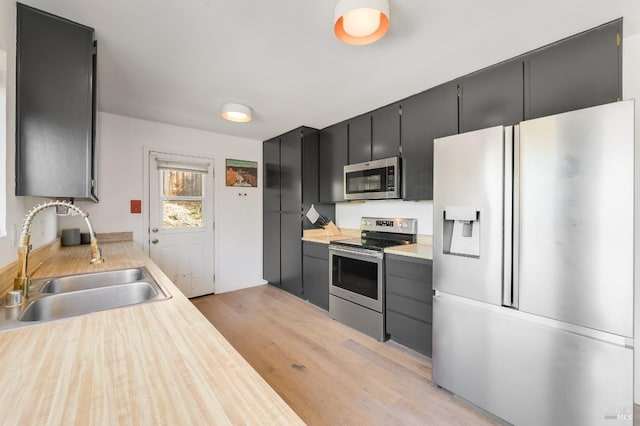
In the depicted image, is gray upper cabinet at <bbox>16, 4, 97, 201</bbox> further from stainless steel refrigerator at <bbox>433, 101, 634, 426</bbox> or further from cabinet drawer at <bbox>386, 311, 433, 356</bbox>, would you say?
cabinet drawer at <bbox>386, 311, 433, 356</bbox>

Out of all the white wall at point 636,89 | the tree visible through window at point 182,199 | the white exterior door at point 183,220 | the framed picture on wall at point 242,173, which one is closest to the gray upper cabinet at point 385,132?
the white wall at point 636,89

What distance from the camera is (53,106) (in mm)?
1437

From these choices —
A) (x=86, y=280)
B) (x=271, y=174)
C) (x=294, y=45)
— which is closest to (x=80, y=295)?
(x=86, y=280)

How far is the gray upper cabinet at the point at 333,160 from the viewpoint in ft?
10.9

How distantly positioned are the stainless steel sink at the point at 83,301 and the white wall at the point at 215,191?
76.1 inches

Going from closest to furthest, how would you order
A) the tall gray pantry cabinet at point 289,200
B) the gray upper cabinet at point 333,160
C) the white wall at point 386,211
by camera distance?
the white wall at point 386,211
the gray upper cabinet at point 333,160
the tall gray pantry cabinet at point 289,200

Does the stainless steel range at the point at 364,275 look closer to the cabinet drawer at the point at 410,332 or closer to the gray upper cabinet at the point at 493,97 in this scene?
the cabinet drawer at the point at 410,332

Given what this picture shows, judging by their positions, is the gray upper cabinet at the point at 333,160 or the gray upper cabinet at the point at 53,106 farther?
the gray upper cabinet at the point at 333,160

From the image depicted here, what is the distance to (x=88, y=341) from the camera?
32.8 inches

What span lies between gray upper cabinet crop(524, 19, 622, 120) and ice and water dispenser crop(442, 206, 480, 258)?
34.2 inches

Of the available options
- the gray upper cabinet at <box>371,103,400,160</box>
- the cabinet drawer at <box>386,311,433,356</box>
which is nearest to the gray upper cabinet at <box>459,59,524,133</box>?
the gray upper cabinet at <box>371,103,400,160</box>

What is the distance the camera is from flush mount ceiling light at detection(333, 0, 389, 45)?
1270 mm

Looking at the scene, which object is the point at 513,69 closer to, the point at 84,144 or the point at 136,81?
the point at 84,144

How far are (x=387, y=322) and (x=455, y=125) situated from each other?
1832 mm
